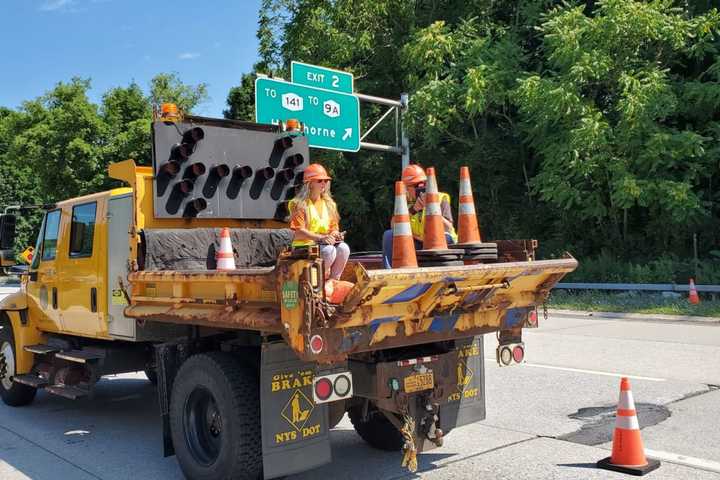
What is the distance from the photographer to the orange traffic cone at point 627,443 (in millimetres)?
5184

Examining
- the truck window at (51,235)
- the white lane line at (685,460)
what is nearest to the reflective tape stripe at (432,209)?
the white lane line at (685,460)

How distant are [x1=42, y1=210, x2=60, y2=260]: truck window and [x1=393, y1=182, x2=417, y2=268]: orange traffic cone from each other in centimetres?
427

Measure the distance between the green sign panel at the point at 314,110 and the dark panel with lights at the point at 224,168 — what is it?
9.15 m

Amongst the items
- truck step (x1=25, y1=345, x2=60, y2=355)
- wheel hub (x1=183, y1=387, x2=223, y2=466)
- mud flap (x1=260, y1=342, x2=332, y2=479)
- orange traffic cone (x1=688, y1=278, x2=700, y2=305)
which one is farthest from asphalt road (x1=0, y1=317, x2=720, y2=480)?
orange traffic cone (x1=688, y1=278, x2=700, y2=305)

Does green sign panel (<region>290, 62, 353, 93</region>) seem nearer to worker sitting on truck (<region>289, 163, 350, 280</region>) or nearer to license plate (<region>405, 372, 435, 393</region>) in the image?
worker sitting on truck (<region>289, 163, 350, 280</region>)

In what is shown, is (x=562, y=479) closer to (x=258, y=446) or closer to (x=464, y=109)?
(x=258, y=446)

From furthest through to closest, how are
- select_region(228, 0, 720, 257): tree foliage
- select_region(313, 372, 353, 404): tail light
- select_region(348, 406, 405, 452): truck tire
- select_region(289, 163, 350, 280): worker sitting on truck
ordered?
select_region(228, 0, 720, 257): tree foliage < select_region(348, 406, 405, 452): truck tire < select_region(289, 163, 350, 280): worker sitting on truck < select_region(313, 372, 353, 404): tail light

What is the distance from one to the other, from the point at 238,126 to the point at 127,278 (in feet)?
6.30

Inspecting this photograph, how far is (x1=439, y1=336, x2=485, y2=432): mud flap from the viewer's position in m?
5.22

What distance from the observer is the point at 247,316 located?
4.46 metres

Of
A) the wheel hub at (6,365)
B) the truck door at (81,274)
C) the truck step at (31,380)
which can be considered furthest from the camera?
the wheel hub at (6,365)

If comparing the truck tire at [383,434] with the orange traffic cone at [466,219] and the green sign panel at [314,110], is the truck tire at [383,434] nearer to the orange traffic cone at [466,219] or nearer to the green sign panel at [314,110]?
the orange traffic cone at [466,219]

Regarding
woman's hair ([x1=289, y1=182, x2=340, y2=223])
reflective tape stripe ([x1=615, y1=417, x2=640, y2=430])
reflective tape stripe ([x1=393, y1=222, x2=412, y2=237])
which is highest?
woman's hair ([x1=289, y1=182, x2=340, y2=223])

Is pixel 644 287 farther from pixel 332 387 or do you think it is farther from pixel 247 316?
pixel 247 316
